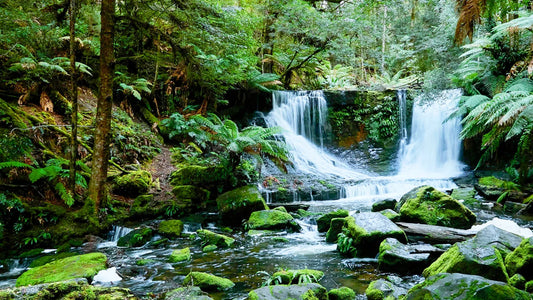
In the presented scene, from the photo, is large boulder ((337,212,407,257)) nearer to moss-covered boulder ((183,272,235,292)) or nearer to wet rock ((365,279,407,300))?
wet rock ((365,279,407,300))

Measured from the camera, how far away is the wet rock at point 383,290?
332cm

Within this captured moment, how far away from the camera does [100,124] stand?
568cm

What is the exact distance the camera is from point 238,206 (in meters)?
7.27

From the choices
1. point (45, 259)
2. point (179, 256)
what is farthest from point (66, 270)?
point (179, 256)

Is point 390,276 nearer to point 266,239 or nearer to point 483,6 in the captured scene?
point 266,239

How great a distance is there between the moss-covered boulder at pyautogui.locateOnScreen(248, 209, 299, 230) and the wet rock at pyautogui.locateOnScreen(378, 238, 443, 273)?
2.49 meters

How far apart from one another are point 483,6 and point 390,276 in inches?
125

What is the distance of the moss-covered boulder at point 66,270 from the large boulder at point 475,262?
3.98 meters

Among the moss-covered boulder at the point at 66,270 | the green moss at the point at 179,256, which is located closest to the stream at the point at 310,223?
the green moss at the point at 179,256

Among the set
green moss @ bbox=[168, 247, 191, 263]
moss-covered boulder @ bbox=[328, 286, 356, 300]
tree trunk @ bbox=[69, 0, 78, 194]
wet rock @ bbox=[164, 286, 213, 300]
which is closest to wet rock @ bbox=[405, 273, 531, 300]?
moss-covered boulder @ bbox=[328, 286, 356, 300]

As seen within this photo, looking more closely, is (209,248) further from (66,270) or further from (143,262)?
(66,270)

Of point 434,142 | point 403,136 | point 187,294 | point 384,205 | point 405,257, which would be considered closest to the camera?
point 187,294

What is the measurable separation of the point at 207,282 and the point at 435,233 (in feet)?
12.3

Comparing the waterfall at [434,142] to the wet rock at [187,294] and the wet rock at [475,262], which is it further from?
the wet rock at [187,294]
